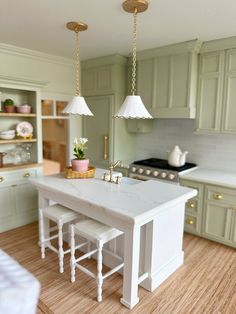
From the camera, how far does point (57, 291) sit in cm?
220

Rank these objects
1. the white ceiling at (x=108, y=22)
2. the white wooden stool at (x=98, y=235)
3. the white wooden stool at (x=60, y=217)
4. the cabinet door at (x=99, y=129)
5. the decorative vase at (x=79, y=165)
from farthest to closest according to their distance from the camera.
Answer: the cabinet door at (x=99, y=129)
the decorative vase at (x=79, y=165)
the white wooden stool at (x=60, y=217)
the white ceiling at (x=108, y=22)
the white wooden stool at (x=98, y=235)

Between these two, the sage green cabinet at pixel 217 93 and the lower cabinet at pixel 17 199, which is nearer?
the sage green cabinet at pixel 217 93

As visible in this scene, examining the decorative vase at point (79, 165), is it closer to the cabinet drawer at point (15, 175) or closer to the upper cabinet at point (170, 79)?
the cabinet drawer at point (15, 175)

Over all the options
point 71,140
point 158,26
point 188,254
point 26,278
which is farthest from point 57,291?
point 158,26

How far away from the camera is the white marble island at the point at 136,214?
1910mm

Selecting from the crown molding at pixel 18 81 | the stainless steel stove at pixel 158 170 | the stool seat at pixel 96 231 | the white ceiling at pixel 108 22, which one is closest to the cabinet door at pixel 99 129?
Answer: the stainless steel stove at pixel 158 170

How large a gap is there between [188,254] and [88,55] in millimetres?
A: 3196

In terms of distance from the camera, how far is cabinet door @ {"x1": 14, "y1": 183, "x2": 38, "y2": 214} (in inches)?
135

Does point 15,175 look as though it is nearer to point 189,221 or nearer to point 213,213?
point 189,221

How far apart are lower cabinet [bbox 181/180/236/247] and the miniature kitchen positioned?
1 cm

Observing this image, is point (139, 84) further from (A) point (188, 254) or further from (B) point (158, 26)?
(A) point (188, 254)

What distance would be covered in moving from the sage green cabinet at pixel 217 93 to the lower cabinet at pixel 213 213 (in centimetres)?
79

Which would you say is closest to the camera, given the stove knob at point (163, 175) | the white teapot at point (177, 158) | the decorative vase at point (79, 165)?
the decorative vase at point (79, 165)

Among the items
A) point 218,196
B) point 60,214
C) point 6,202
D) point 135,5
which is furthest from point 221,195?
point 6,202
